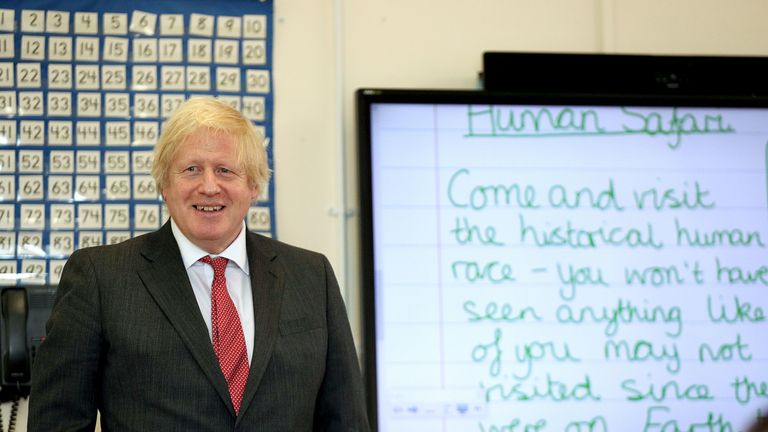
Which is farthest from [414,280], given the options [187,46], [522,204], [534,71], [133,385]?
[133,385]

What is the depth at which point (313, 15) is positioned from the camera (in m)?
2.52

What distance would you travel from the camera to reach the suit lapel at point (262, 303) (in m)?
1.41

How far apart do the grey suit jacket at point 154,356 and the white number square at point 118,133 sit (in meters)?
0.94

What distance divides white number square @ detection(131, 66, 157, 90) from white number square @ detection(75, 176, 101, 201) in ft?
0.93

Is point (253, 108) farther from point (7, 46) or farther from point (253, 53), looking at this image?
point (7, 46)

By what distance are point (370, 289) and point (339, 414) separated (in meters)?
0.77

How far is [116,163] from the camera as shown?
7.82 ft

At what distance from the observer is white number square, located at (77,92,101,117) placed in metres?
2.39

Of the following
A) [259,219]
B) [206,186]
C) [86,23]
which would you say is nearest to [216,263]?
Answer: [206,186]

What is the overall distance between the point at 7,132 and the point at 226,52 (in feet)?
2.08

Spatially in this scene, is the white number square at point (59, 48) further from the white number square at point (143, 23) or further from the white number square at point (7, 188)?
the white number square at point (7, 188)

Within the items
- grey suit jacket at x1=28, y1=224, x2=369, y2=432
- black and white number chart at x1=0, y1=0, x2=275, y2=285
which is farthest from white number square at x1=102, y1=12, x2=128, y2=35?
grey suit jacket at x1=28, y1=224, x2=369, y2=432

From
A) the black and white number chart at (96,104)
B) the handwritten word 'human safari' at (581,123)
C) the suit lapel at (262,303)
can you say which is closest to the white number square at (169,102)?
the black and white number chart at (96,104)

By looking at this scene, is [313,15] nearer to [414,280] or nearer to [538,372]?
A: [414,280]
